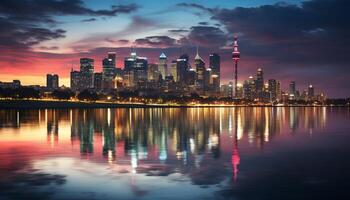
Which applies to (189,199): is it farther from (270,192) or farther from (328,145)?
(328,145)

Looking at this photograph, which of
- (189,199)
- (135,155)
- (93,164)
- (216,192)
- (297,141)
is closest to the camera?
(189,199)

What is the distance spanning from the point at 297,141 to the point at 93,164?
1830 centimetres

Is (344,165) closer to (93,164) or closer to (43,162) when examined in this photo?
(93,164)

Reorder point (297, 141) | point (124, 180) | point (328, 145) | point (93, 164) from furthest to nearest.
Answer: point (297, 141)
point (328, 145)
point (93, 164)
point (124, 180)

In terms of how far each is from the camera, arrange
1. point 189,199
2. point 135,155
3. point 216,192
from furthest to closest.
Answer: point 135,155
point 216,192
point 189,199

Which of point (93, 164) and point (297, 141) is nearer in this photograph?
point (93, 164)

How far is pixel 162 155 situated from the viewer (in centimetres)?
2441

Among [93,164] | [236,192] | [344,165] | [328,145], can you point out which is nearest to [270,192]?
[236,192]

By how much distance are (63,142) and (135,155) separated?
29.6ft

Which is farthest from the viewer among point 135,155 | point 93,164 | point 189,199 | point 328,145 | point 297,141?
point 297,141

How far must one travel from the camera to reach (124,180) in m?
16.7

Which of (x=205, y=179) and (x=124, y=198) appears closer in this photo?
(x=124, y=198)

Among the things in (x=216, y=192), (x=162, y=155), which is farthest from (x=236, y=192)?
(x=162, y=155)

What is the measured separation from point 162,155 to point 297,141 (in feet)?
44.5
